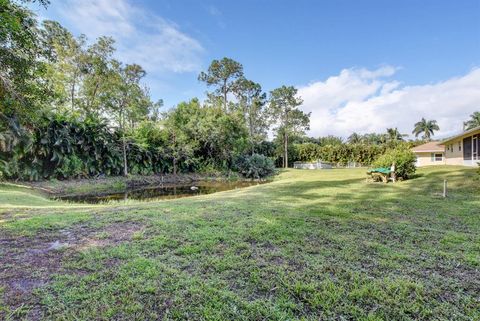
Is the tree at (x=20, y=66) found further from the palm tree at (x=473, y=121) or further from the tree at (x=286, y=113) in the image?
the palm tree at (x=473, y=121)

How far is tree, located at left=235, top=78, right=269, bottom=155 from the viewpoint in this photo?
29.5m

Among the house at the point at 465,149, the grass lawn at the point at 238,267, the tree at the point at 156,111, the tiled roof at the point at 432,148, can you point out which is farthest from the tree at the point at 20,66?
the tiled roof at the point at 432,148

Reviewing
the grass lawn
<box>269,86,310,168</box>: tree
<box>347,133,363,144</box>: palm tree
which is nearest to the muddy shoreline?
the grass lawn

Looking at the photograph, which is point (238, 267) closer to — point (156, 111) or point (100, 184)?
point (100, 184)

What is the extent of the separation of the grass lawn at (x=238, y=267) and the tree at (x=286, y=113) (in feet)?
93.2

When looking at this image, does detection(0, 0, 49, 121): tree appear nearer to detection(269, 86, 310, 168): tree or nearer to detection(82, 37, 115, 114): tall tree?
detection(82, 37, 115, 114): tall tree

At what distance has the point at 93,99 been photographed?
1819 cm

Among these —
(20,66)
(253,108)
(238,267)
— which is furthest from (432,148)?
(20,66)

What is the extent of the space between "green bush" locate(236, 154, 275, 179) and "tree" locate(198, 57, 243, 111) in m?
7.32

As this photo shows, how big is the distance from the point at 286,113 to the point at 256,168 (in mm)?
13367

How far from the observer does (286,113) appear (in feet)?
107

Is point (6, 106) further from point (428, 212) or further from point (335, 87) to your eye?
point (335, 87)

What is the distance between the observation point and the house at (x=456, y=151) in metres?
15.3

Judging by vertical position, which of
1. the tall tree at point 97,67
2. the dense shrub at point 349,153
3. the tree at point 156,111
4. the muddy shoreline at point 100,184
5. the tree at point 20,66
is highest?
the tall tree at point 97,67
